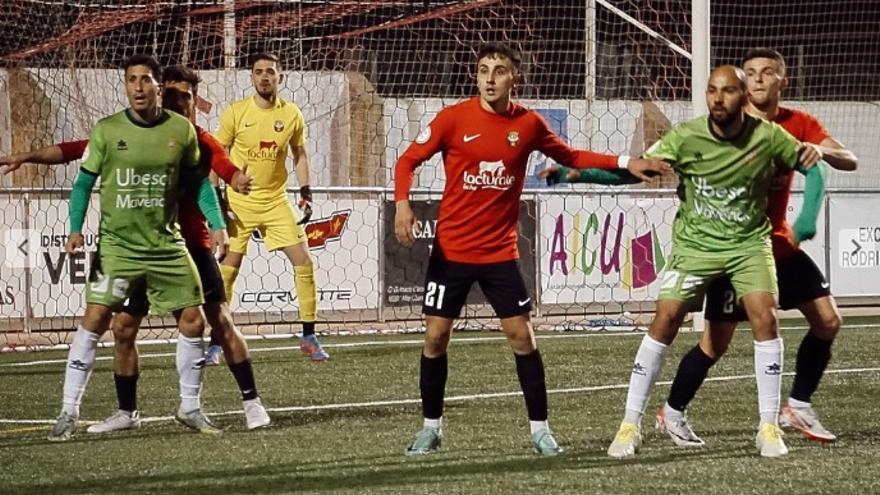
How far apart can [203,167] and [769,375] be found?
3203 millimetres

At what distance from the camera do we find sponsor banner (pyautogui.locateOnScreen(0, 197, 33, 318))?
53.3 ft

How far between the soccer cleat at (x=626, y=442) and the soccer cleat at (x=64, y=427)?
284 cm

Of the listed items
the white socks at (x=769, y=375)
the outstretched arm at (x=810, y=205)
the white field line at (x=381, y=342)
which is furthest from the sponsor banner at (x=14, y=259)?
the outstretched arm at (x=810, y=205)

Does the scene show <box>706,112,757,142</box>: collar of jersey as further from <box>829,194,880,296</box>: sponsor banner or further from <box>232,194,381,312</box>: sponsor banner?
<box>829,194,880,296</box>: sponsor banner

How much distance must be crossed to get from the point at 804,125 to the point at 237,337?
3227mm

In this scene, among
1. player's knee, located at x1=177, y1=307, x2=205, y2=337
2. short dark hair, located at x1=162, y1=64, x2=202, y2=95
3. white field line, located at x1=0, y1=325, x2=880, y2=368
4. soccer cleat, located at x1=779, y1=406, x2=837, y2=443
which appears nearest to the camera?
soccer cleat, located at x1=779, y1=406, x2=837, y2=443

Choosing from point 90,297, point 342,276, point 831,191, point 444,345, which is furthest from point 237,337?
point 831,191

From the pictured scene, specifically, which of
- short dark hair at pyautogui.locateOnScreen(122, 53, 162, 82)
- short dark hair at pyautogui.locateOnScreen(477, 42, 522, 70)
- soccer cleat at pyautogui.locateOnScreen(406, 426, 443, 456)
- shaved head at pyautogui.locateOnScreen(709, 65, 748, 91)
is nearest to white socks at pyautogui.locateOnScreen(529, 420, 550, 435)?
soccer cleat at pyautogui.locateOnScreen(406, 426, 443, 456)

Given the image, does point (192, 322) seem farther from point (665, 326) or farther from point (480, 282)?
point (665, 326)

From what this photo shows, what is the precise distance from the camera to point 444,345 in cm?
810

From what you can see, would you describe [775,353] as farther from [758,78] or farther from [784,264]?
[758,78]

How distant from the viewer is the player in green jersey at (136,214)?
340 inches

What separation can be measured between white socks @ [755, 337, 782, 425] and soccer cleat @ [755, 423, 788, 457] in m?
0.06

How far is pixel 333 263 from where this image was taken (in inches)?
674
